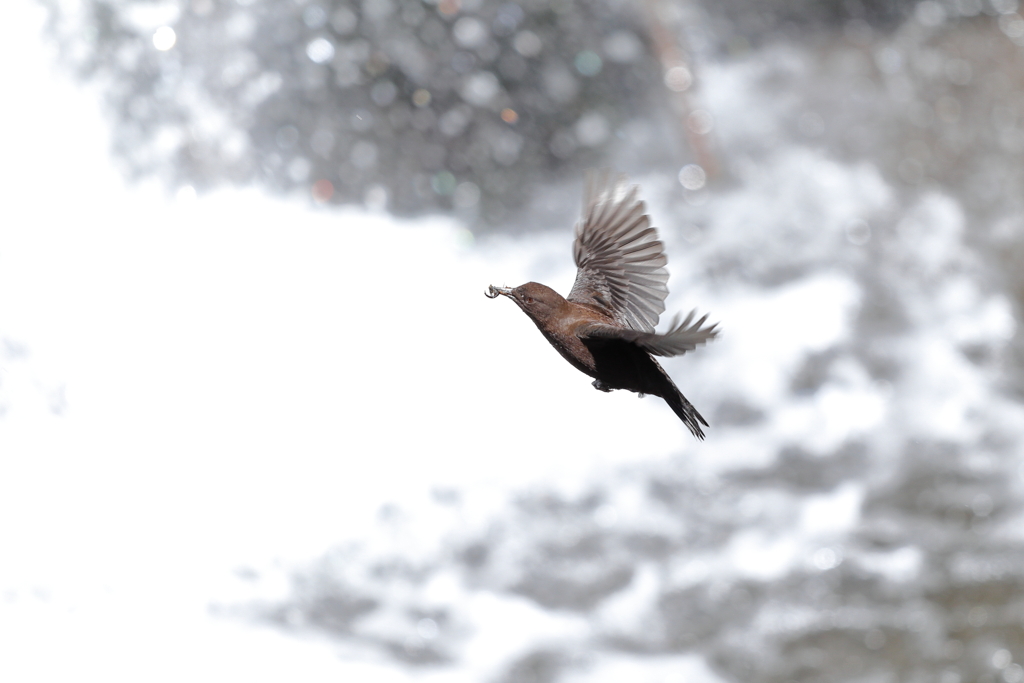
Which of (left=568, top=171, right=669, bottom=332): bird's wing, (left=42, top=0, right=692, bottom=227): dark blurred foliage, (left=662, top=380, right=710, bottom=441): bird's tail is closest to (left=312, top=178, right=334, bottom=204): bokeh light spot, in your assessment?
(left=42, top=0, right=692, bottom=227): dark blurred foliage

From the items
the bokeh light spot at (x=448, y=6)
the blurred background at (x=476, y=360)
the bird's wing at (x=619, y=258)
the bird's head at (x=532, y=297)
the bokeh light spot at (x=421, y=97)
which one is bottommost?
the bird's head at (x=532, y=297)

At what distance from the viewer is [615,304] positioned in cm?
52

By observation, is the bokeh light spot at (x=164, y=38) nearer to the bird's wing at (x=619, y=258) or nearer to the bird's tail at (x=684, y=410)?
the bird's wing at (x=619, y=258)

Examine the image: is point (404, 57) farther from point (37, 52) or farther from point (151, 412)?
point (151, 412)

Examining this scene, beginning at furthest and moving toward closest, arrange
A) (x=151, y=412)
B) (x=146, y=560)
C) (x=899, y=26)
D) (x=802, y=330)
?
(x=899, y=26)
(x=802, y=330)
(x=151, y=412)
(x=146, y=560)

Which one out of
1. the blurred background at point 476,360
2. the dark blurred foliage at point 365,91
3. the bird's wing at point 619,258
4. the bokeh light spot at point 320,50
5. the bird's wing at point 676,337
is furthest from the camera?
the bokeh light spot at point 320,50

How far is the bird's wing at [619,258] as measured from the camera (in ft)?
1.61

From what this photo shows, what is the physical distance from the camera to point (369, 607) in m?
2.71

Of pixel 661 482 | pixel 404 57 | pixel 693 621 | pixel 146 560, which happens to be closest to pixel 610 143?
pixel 404 57

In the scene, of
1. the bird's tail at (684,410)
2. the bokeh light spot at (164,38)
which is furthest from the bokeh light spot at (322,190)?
the bird's tail at (684,410)

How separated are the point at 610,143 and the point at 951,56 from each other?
153 centimetres

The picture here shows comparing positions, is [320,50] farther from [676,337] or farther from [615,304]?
[676,337]

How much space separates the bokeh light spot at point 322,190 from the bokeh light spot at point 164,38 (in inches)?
25.5

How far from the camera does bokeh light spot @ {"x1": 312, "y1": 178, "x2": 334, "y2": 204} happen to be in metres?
3.18
